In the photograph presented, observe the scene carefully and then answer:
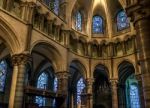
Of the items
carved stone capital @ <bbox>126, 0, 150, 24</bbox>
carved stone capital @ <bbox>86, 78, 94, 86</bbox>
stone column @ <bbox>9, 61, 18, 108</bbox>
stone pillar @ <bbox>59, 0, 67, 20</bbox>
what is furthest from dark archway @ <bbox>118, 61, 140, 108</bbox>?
carved stone capital @ <bbox>126, 0, 150, 24</bbox>

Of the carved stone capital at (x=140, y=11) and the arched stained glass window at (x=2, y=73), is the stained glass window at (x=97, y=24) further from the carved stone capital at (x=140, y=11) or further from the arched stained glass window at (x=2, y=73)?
the carved stone capital at (x=140, y=11)

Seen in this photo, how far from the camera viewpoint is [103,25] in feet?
79.9

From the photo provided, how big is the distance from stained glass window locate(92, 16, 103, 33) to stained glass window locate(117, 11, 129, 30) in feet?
6.51

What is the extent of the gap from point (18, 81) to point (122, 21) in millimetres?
14753

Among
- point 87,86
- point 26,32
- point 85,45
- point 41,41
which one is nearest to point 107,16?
point 85,45

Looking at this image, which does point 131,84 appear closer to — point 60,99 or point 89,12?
point 89,12

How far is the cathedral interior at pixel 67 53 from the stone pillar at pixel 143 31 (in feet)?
20.6

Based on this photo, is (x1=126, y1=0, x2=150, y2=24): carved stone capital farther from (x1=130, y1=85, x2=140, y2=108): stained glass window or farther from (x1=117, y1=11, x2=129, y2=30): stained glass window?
(x1=130, y1=85, x2=140, y2=108): stained glass window

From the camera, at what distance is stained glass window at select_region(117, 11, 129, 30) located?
23.1 metres

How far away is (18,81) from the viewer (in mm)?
13508

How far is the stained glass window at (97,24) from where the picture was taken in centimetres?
2403

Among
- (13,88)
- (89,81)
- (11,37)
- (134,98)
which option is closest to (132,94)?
(134,98)

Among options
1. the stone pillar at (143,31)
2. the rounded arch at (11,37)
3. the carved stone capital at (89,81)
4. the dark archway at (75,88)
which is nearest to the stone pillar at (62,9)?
the carved stone capital at (89,81)

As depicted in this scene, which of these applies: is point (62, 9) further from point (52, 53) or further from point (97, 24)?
point (97, 24)
